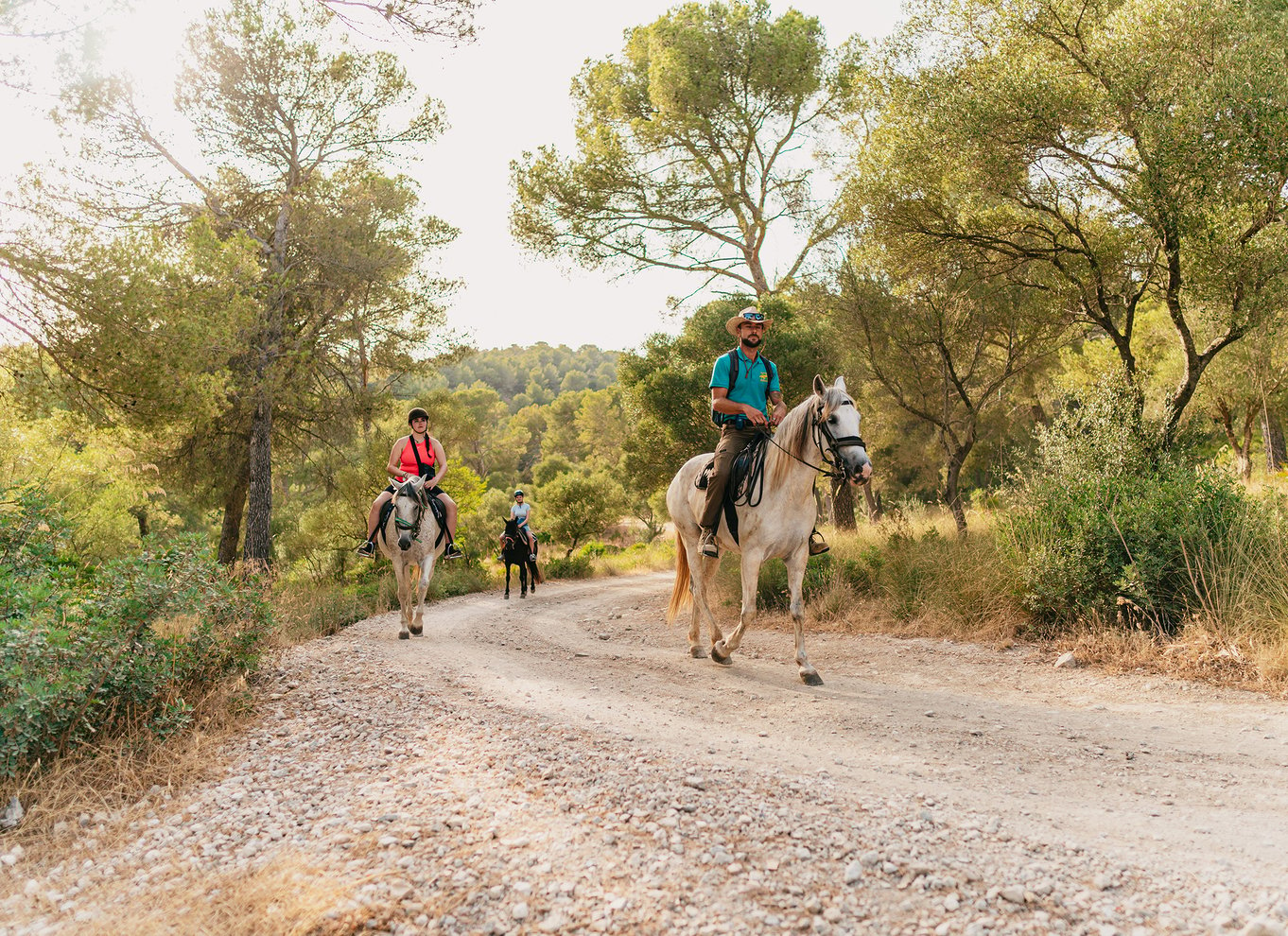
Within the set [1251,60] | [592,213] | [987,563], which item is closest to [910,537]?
[987,563]

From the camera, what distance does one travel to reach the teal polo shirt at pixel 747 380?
7746 millimetres

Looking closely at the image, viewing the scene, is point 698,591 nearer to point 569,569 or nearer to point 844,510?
point 844,510

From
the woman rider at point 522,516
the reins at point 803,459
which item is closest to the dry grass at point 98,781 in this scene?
the reins at point 803,459

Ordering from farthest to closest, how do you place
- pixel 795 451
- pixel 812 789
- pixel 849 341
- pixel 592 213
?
pixel 592 213, pixel 849 341, pixel 795 451, pixel 812 789

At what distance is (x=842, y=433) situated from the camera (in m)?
6.62

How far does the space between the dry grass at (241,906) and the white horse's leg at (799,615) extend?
180 inches

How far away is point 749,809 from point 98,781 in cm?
389

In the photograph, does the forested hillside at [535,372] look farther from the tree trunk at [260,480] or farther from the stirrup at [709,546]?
the stirrup at [709,546]

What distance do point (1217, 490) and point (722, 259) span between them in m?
14.3

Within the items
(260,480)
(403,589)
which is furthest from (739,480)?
(260,480)

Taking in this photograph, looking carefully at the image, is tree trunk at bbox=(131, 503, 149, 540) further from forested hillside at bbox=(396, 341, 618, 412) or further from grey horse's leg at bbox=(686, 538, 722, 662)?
forested hillside at bbox=(396, 341, 618, 412)

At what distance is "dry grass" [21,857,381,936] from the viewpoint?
2832mm

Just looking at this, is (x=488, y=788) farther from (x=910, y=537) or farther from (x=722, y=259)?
(x=722, y=259)

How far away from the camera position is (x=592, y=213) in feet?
64.8
